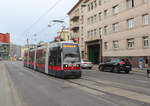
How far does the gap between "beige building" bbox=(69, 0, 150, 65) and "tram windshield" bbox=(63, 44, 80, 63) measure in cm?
1682

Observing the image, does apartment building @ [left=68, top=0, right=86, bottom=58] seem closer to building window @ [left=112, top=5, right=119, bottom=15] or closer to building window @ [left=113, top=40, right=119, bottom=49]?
building window @ [left=112, top=5, right=119, bottom=15]

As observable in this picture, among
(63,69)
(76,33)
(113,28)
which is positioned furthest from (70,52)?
(76,33)

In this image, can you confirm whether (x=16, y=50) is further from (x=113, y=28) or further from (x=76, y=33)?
(x=113, y=28)

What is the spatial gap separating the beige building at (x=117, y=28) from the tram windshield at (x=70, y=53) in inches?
662

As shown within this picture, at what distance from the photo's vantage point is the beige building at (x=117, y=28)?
31141mm

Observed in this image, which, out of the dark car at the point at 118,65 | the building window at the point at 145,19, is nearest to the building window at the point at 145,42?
the building window at the point at 145,19

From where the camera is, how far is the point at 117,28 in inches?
1480

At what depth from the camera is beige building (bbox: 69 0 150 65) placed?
102 feet

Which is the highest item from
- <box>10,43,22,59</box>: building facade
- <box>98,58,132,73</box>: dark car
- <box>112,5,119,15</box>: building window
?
<box>112,5,119,15</box>: building window

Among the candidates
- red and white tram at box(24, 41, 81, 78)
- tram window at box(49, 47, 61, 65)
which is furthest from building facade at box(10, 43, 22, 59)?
red and white tram at box(24, 41, 81, 78)

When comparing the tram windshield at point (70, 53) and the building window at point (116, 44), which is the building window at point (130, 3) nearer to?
the building window at point (116, 44)

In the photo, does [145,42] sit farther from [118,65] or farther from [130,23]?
[118,65]

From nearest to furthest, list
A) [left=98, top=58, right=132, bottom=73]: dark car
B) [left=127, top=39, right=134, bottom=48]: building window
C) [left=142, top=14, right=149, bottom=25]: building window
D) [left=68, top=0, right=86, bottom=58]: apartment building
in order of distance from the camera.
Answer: [left=98, top=58, right=132, bottom=73]: dark car, [left=142, top=14, right=149, bottom=25]: building window, [left=127, top=39, right=134, bottom=48]: building window, [left=68, top=0, right=86, bottom=58]: apartment building

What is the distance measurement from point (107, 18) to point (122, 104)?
3480cm
